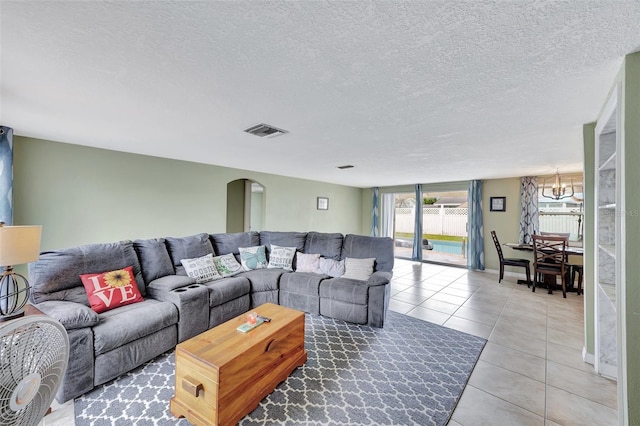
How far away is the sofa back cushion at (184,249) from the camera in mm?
3218

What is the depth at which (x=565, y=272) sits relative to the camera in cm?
445

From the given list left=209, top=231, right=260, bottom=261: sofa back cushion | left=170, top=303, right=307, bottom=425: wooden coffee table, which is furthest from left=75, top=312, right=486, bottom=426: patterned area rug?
left=209, top=231, right=260, bottom=261: sofa back cushion

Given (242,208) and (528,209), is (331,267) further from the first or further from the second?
(528,209)

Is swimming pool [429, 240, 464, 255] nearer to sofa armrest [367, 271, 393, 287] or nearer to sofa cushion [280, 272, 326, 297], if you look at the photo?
sofa armrest [367, 271, 393, 287]

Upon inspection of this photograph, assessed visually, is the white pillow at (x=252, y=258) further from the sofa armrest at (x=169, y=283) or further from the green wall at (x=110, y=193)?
the green wall at (x=110, y=193)

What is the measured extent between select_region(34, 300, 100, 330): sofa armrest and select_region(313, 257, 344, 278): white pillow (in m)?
2.50

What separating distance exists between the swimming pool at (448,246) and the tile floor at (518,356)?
141 inches

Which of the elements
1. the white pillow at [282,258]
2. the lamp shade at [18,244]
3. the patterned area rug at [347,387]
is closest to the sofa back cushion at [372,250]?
the white pillow at [282,258]

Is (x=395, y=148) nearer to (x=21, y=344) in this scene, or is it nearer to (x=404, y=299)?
(x=404, y=299)

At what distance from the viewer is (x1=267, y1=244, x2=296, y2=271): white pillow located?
3.90 m

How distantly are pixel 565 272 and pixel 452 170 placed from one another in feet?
8.48

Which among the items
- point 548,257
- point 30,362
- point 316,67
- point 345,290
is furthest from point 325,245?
point 548,257

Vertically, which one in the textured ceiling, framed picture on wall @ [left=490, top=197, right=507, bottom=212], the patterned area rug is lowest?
the patterned area rug

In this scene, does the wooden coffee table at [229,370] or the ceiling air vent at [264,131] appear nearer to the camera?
the wooden coffee table at [229,370]
